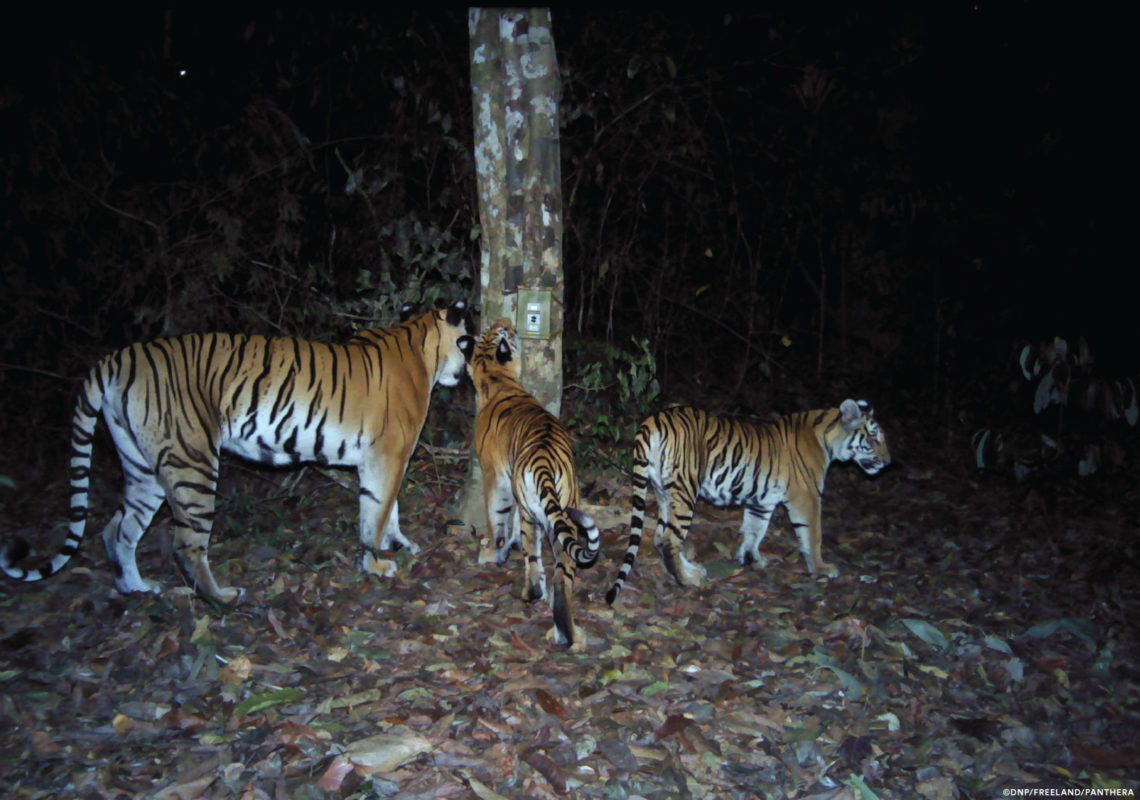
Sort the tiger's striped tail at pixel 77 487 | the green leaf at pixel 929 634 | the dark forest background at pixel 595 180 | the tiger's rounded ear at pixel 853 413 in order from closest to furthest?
the tiger's striped tail at pixel 77 487 < the green leaf at pixel 929 634 < the tiger's rounded ear at pixel 853 413 < the dark forest background at pixel 595 180

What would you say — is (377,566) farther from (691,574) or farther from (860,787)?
(860,787)

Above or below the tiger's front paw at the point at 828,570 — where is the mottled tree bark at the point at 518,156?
above

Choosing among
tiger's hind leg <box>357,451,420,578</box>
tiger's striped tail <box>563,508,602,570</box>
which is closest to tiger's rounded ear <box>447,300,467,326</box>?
tiger's hind leg <box>357,451,420,578</box>

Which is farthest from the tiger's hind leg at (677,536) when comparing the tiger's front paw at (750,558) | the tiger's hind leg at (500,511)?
the tiger's hind leg at (500,511)

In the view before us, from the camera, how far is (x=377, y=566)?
203 inches

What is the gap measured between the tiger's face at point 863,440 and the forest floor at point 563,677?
0.68 metres

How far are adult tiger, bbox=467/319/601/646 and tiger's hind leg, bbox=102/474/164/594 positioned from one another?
6.31ft

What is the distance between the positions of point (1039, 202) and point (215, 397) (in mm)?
7484

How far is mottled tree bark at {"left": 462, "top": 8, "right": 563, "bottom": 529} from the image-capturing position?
527 cm

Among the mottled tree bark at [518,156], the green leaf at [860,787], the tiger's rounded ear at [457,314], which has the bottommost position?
the green leaf at [860,787]

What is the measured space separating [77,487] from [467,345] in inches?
93.2

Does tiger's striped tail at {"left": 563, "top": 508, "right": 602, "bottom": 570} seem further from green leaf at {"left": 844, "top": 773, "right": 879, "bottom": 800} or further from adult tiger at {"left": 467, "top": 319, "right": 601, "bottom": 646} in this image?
green leaf at {"left": 844, "top": 773, "right": 879, "bottom": 800}

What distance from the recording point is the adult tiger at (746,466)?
541 cm

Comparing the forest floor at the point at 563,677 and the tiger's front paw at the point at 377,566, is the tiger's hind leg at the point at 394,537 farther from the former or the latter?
the tiger's front paw at the point at 377,566
